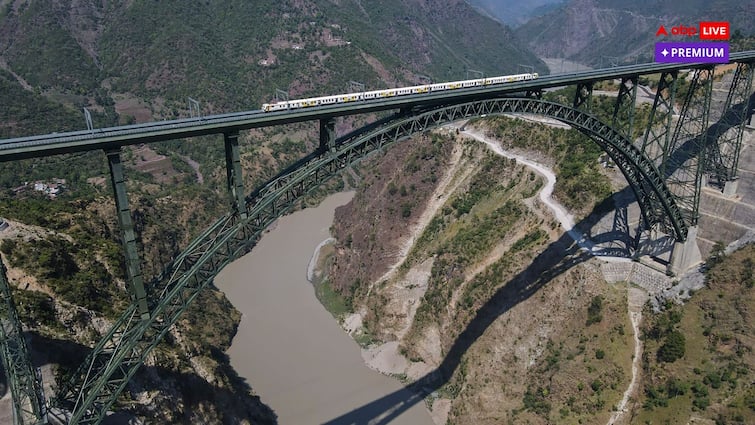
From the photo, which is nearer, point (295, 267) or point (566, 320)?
point (566, 320)

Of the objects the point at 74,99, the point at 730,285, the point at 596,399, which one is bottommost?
the point at 596,399

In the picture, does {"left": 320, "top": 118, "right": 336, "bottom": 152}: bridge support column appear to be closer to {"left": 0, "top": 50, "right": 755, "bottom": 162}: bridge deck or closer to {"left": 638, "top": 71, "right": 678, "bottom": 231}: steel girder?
{"left": 0, "top": 50, "right": 755, "bottom": 162}: bridge deck

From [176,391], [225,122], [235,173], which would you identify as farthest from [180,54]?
[235,173]

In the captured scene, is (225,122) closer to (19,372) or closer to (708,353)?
(19,372)

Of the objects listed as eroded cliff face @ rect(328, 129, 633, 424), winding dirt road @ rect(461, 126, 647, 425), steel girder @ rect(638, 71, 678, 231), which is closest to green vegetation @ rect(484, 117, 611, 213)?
winding dirt road @ rect(461, 126, 647, 425)

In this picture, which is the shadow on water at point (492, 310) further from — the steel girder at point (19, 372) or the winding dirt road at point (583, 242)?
the steel girder at point (19, 372)

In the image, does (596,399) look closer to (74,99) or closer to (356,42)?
(74,99)

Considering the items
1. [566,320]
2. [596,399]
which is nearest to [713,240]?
[566,320]

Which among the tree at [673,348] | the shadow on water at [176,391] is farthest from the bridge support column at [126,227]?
the tree at [673,348]
